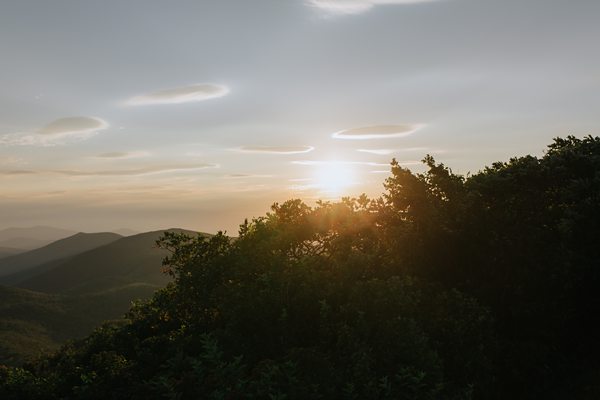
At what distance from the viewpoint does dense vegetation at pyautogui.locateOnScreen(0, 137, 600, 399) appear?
36.7 feet

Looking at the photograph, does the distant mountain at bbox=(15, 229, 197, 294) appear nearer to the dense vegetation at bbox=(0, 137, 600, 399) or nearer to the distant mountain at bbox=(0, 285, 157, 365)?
the distant mountain at bbox=(0, 285, 157, 365)

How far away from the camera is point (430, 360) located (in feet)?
36.3

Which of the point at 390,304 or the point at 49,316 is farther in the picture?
the point at 49,316

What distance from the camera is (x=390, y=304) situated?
13.2 m

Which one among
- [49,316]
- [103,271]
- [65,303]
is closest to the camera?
[49,316]

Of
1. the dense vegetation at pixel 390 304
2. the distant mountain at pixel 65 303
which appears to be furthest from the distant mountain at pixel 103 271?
the dense vegetation at pixel 390 304

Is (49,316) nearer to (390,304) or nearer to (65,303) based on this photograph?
(65,303)

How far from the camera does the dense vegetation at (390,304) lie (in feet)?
36.7

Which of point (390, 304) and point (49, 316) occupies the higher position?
point (390, 304)

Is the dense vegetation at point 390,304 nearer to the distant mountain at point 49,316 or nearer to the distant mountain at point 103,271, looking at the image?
the distant mountain at point 49,316

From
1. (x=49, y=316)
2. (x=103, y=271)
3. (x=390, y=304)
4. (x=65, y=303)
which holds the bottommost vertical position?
(x=49, y=316)

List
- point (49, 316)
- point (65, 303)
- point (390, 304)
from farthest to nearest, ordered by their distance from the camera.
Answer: point (65, 303) < point (49, 316) < point (390, 304)

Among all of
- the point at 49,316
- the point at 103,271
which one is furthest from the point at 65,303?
the point at 103,271

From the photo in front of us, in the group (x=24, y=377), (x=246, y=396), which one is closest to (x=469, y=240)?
(x=246, y=396)
